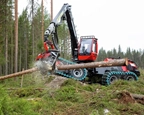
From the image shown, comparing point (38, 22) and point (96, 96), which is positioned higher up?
point (38, 22)

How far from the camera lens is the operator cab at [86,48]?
49.6ft

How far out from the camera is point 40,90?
10820 millimetres

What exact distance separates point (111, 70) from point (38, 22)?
52.2 ft

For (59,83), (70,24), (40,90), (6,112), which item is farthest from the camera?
(70,24)

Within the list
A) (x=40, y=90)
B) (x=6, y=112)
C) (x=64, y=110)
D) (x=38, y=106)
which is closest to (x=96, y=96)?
(x=64, y=110)

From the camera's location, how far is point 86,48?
49.8 ft

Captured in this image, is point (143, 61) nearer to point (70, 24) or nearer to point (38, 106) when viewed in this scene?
point (70, 24)

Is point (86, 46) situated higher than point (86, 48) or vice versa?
point (86, 46)

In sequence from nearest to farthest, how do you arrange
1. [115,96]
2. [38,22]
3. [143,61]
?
[115,96] < [38,22] < [143,61]

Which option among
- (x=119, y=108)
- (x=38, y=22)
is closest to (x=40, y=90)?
(x=119, y=108)

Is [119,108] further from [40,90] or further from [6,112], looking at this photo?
[6,112]

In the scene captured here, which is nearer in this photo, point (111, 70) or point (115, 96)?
point (115, 96)

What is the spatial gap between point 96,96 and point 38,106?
2083mm

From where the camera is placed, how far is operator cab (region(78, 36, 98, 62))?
596 inches
